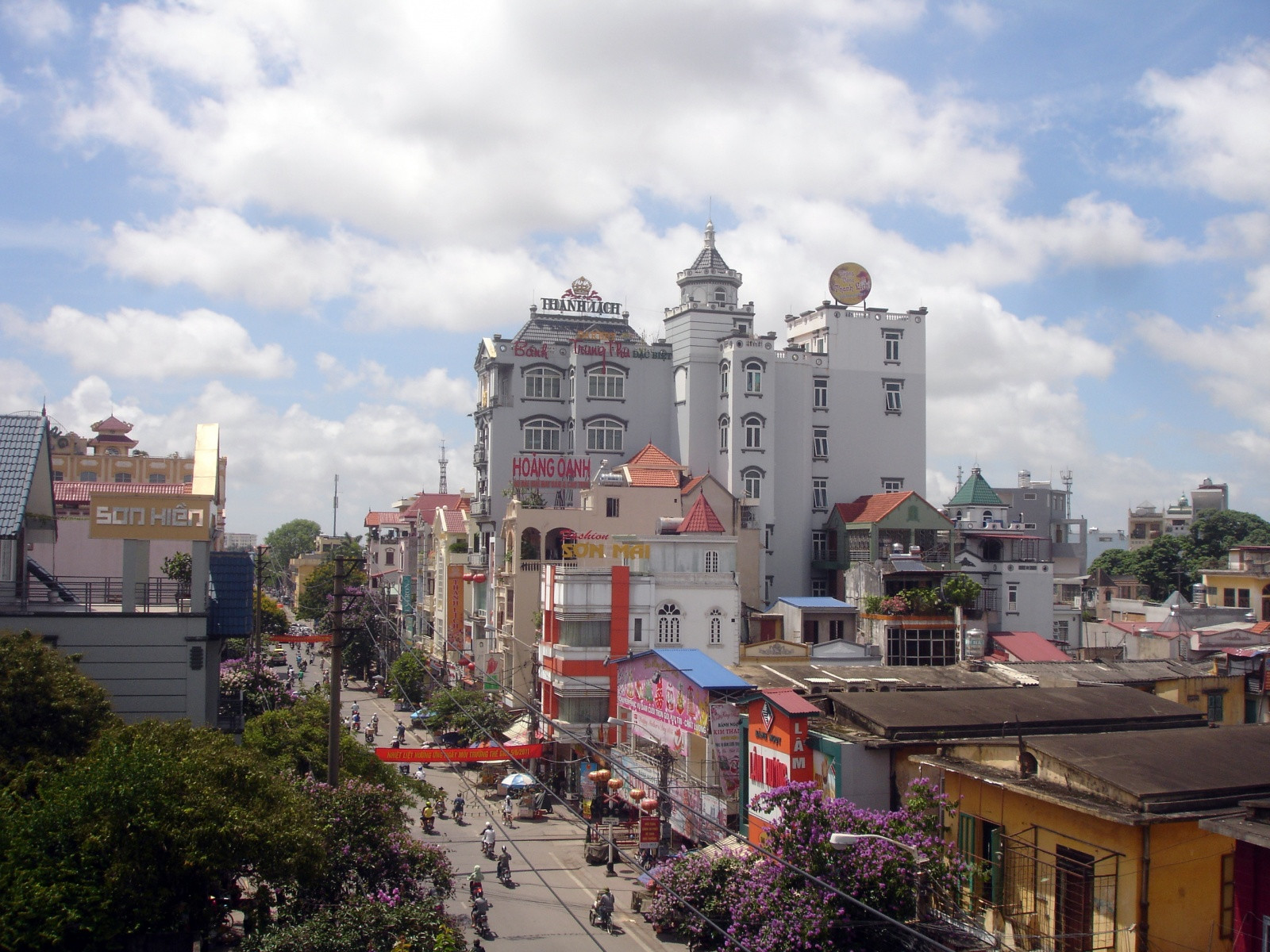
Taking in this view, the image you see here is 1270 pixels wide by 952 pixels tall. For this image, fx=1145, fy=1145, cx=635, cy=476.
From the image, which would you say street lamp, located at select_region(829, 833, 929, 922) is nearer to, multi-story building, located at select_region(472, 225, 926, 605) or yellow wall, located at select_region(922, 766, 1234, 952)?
yellow wall, located at select_region(922, 766, 1234, 952)

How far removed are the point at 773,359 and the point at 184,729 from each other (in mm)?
58437

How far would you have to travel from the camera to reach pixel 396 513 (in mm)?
159125

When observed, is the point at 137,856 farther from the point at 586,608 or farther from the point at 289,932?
the point at 586,608

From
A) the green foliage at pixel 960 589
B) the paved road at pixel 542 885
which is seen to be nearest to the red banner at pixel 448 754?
the paved road at pixel 542 885

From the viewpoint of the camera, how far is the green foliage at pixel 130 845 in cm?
2036

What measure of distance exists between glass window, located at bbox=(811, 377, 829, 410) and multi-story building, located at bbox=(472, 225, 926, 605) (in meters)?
0.11

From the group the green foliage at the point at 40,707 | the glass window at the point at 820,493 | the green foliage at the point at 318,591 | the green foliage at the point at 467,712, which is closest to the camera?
the green foliage at the point at 40,707

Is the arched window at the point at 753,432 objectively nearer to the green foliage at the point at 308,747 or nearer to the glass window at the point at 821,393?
the glass window at the point at 821,393

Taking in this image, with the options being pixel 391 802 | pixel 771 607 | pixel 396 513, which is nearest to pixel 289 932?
pixel 391 802

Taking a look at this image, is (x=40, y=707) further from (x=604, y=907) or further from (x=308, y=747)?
(x=604, y=907)

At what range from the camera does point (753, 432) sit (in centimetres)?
7694

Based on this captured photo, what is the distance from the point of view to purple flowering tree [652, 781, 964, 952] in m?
23.1

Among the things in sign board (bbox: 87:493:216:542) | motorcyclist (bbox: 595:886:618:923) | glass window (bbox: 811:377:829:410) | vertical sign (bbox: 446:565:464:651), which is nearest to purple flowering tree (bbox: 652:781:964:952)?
motorcyclist (bbox: 595:886:618:923)

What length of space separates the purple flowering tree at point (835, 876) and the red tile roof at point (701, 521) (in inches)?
1443
